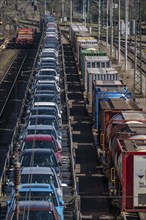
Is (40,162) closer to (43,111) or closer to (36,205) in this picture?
(36,205)

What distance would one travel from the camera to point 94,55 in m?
48.4

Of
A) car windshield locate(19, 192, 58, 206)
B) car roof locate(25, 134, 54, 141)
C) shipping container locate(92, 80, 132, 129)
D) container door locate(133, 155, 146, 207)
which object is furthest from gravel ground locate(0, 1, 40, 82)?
car windshield locate(19, 192, 58, 206)

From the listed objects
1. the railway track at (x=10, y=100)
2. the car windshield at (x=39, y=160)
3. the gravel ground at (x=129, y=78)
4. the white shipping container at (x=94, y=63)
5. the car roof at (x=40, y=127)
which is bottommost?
the gravel ground at (x=129, y=78)

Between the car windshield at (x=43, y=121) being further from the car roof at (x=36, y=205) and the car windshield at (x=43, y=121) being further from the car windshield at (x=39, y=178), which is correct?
the car roof at (x=36, y=205)

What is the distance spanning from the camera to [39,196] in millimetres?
17938

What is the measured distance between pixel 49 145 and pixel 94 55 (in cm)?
2526

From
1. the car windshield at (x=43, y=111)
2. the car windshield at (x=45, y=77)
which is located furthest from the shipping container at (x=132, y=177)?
the car windshield at (x=45, y=77)

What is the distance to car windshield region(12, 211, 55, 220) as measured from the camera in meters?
16.0

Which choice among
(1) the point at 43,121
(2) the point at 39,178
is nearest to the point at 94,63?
(1) the point at 43,121

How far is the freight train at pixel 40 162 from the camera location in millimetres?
16484

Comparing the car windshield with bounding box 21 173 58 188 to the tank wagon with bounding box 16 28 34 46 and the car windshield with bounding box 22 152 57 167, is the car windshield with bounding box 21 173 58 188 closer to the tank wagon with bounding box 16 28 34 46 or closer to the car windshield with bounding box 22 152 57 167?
the car windshield with bounding box 22 152 57 167

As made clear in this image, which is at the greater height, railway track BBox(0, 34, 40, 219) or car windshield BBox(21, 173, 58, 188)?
car windshield BBox(21, 173, 58, 188)

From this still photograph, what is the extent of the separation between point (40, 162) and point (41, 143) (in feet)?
6.42

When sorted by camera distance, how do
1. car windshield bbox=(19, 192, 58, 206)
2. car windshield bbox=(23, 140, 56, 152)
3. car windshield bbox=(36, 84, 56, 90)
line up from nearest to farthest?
car windshield bbox=(19, 192, 58, 206) → car windshield bbox=(23, 140, 56, 152) → car windshield bbox=(36, 84, 56, 90)
